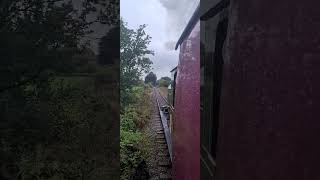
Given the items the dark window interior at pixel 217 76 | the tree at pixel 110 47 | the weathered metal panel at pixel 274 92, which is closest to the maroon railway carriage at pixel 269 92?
the weathered metal panel at pixel 274 92

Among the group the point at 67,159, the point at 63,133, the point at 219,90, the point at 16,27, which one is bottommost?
the point at 67,159

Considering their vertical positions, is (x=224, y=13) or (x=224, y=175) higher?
(x=224, y=13)

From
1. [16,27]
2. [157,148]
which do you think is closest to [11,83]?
[16,27]

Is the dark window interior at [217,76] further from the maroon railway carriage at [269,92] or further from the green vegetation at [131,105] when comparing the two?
the green vegetation at [131,105]

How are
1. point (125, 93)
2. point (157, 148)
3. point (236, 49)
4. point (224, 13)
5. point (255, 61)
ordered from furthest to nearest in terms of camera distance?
point (125, 93)
point (157, 148)
point (224, 13)
point (236, 49)
point (255, 61)

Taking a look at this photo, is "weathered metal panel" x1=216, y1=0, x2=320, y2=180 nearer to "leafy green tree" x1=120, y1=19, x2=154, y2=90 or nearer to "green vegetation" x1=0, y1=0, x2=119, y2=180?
"green vegetation" x1=0, y1=0, x2=119, y2=180

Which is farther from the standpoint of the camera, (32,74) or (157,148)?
(157,148)

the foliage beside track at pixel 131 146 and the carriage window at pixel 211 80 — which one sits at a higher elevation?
the carriage window at pixel 211 80

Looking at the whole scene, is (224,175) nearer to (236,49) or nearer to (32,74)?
(236,49)

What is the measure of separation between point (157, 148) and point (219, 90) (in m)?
10.2

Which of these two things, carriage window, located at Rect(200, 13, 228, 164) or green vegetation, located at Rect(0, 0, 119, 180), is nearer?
carriage window, located at Rect(200, 13, 228, 164)

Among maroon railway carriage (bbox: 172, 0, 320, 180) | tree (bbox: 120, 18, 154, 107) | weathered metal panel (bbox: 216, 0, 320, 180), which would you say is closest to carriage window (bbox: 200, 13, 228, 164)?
maroon railway carriage (bbox: 172, 0, 320, 180)

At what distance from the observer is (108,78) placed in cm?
279

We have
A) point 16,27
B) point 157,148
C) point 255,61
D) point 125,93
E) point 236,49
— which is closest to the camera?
point 255,61
